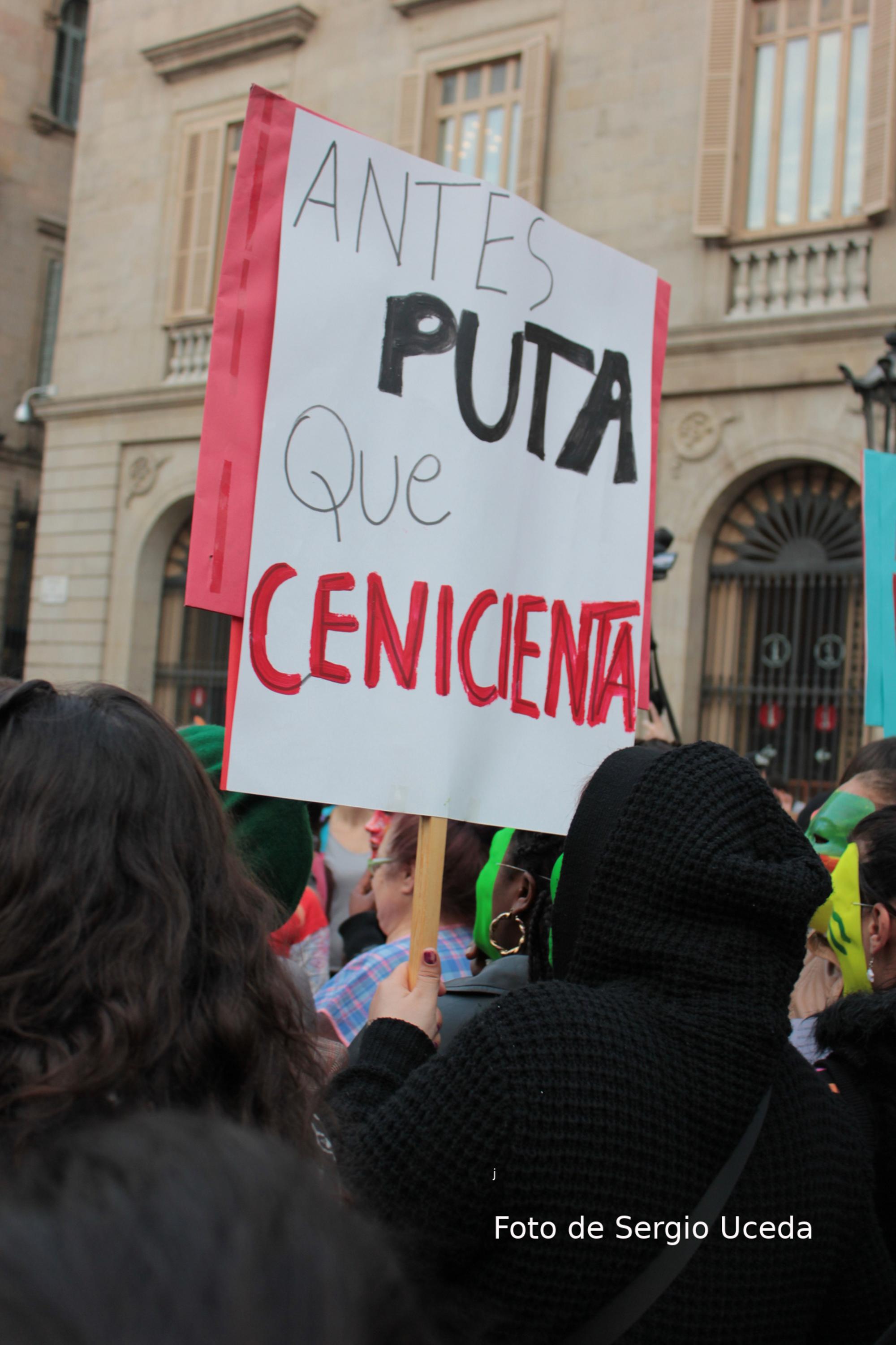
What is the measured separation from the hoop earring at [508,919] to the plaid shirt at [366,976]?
188 millimetres

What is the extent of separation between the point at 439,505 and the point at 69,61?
19621mm

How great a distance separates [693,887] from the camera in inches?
59.3

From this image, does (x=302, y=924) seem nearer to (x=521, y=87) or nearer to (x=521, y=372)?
(x=521, y=372)

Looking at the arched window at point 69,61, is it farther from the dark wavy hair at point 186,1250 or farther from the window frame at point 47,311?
Answer: the dark wavy hair at point 186,1250

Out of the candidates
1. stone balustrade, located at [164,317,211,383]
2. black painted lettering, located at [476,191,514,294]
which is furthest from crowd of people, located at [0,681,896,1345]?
stone balustrade, located at [164,317,211,383]

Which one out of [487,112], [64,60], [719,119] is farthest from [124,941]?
[64,60]

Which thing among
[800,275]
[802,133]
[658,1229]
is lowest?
[658,1229]

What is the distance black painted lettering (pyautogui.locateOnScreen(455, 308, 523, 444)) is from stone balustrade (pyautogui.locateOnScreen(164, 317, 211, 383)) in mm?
11880

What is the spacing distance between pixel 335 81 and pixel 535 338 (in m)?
11.7

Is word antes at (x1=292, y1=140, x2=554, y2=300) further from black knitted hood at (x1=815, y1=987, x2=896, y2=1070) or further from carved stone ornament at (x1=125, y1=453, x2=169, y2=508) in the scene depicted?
carved stone ornament at (x1=125, y1=453, x2=169, y2=508)

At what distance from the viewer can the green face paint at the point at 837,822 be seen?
3072 millimetres

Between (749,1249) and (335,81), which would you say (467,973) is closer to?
(749,1249)

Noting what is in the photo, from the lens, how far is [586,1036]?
1409 mm

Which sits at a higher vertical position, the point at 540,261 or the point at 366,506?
the point at 540,261
